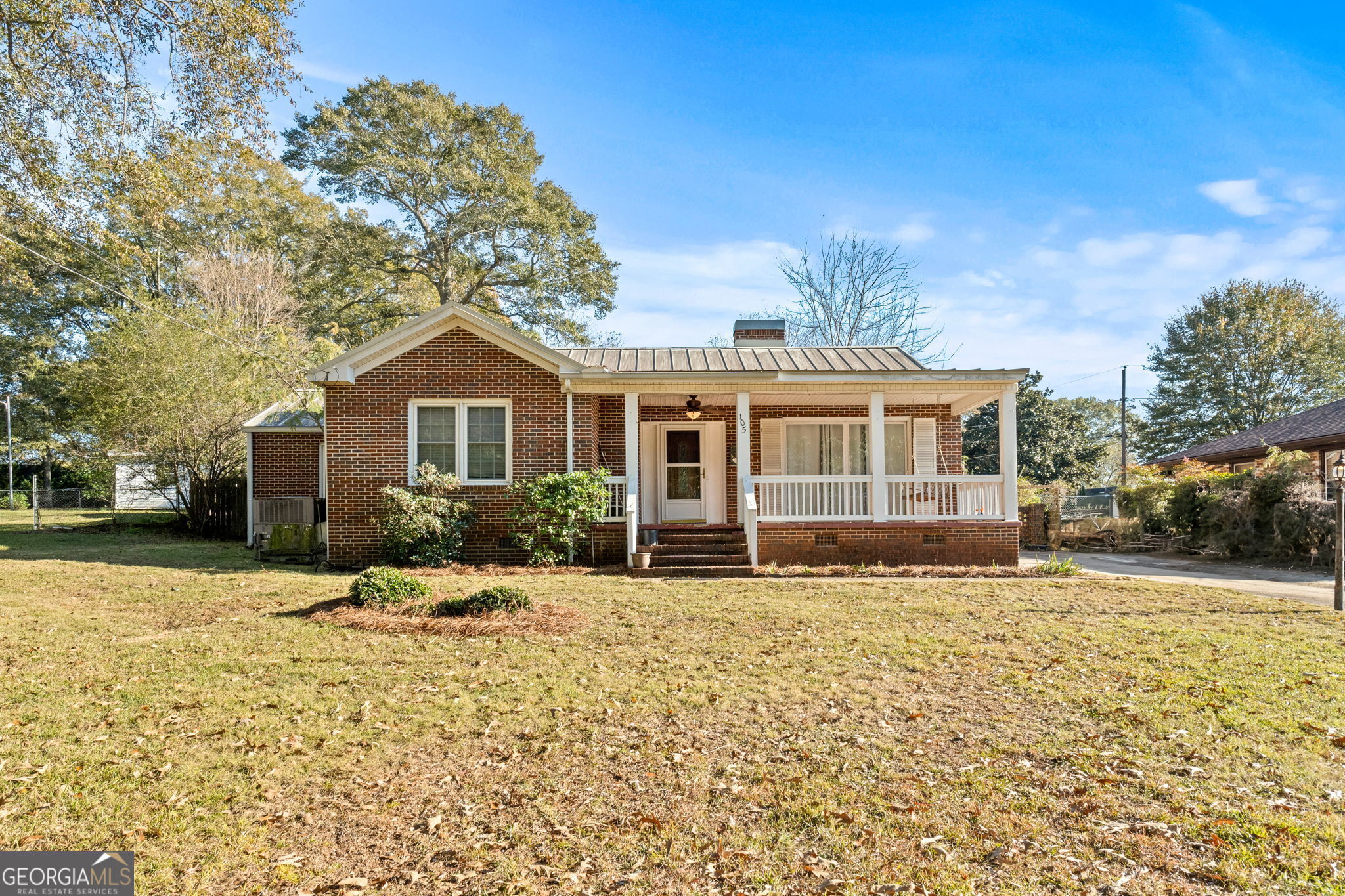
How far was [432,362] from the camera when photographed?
12.0 meters

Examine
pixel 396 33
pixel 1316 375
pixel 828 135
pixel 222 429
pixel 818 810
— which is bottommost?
pixel 818 810

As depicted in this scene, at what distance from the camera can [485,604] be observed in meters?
7.54

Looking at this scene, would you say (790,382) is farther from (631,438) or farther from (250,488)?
(250,488)

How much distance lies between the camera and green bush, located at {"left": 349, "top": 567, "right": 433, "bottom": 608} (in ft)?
25.6

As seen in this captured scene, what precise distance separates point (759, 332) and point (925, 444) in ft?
15.3

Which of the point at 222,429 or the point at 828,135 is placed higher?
the point at 828,135

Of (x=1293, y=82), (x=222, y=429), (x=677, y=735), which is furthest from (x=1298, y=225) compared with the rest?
(x=222, y=429)

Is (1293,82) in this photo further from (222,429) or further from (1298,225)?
(222,429)

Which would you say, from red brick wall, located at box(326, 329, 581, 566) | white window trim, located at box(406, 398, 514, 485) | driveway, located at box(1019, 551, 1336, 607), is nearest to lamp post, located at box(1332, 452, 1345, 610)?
driveway, located at box(1019, 551, 1336, 607)

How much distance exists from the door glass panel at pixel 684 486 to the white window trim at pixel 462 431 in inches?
145

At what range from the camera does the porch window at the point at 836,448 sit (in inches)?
575

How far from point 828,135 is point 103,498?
113ft

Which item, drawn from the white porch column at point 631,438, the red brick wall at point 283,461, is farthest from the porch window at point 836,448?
the red brick wall at point 283,461

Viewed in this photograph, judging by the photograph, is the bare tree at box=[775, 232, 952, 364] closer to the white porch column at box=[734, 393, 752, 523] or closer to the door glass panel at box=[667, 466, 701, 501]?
the door glass panel at box=[667, 466, 701, 501]
